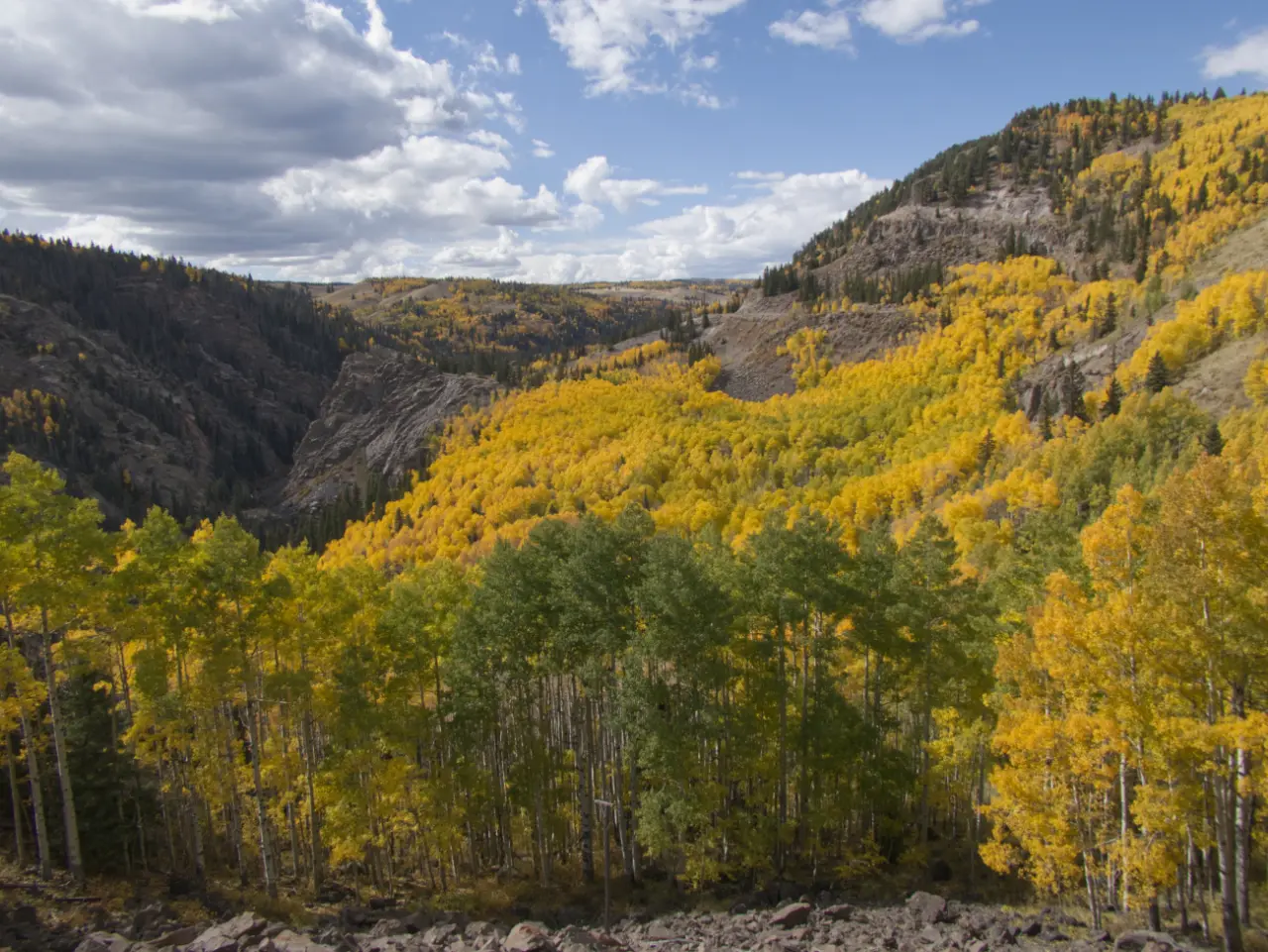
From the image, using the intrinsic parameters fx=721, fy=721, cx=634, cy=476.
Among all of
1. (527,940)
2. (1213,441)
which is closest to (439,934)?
(527,940)

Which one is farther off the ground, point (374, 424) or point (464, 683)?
point (374, 424)

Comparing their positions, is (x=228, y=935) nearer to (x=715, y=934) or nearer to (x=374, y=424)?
(x=715, y=934)

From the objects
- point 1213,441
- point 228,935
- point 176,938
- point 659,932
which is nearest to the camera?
point 176,938

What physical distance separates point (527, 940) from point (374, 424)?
Result: 549ft

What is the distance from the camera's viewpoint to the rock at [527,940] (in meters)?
14.5

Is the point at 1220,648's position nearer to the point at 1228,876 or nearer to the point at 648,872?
the point at 1228,876

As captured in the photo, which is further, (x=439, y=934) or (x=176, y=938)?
(x=439, y=934)

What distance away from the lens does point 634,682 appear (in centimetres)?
2133

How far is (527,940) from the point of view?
14734 mm

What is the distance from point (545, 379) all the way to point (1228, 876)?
159575mm

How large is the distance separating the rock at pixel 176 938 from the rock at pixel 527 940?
6161 millimetres

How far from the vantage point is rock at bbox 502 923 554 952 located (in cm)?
1448

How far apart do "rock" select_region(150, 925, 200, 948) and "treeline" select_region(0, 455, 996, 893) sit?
5727 mm

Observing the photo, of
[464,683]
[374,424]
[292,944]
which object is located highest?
[374,424]
